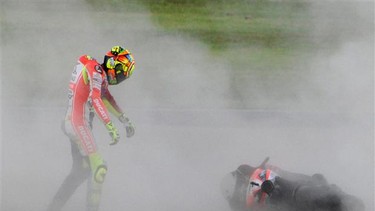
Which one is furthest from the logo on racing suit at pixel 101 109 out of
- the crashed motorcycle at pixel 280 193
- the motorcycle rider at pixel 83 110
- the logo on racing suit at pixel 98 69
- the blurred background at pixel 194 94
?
the crashed motorcycle at pixel 280 193

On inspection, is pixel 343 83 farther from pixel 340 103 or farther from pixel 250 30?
pixel 250 30

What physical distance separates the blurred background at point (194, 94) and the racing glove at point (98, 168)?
84cm

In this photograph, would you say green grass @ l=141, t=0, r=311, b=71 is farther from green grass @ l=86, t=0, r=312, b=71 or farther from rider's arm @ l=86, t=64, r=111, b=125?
rider's arm @ l=86, t=64, r=111, b=125

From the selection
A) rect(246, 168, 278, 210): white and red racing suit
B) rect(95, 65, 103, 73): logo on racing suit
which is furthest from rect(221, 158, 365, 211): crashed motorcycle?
rect(95, 65, 103, 73): logo on racing suit

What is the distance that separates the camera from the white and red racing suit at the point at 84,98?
7008 mm

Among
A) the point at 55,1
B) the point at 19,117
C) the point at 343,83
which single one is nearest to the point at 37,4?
the point at 55,1

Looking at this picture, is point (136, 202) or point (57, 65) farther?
point (57, 65)

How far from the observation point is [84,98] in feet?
23.5

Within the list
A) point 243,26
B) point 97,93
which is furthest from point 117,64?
point 243,26

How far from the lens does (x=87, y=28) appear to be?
11836 mm

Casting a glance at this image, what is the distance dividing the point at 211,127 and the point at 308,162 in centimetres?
141

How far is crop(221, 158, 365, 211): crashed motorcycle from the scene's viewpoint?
21.7 ft

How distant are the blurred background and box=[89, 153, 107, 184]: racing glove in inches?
32.9

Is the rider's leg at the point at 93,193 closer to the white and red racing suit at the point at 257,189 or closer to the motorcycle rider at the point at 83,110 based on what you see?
the motorcycle rider at the point at 83,110
